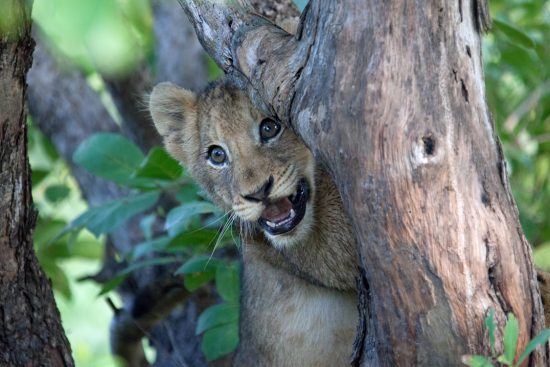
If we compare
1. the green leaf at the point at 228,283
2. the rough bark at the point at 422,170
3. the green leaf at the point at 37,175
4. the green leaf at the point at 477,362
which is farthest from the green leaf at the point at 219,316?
the green leaf at the point at 477,362

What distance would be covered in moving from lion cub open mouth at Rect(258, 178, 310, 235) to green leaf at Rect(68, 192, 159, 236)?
1275 millimetres

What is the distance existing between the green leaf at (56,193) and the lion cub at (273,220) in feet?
4.85

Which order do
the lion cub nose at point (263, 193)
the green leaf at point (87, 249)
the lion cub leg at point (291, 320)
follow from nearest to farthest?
the lion cub nose at point (263, 193), the lion cub leg at point (291, 320), the green leaf at point (87, 249)

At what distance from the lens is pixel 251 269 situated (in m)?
5.20

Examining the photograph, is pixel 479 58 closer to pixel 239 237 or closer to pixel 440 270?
pixel 440 270

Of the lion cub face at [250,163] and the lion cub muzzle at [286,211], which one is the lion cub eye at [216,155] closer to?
the lion cub face at [250,163]

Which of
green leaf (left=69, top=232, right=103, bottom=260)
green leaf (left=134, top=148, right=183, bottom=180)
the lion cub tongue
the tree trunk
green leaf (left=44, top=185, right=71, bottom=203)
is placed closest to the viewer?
the tree trunk

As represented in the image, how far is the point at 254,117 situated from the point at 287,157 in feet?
1.15

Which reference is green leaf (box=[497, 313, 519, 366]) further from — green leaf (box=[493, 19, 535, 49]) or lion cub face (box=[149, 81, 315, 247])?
green leaf (box=[493, 19, 535, 49])

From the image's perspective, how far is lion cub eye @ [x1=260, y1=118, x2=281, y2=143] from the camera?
14.9ft

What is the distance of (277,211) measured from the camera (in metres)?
4.45

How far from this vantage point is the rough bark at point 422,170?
9.25 feet

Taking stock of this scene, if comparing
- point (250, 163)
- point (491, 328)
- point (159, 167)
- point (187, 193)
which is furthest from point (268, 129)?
point (491, 328)

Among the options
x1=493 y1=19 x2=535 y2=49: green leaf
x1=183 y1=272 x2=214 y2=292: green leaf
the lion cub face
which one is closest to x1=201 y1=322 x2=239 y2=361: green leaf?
x1=183 y1=272 x2=214 y2=292: green leaf
